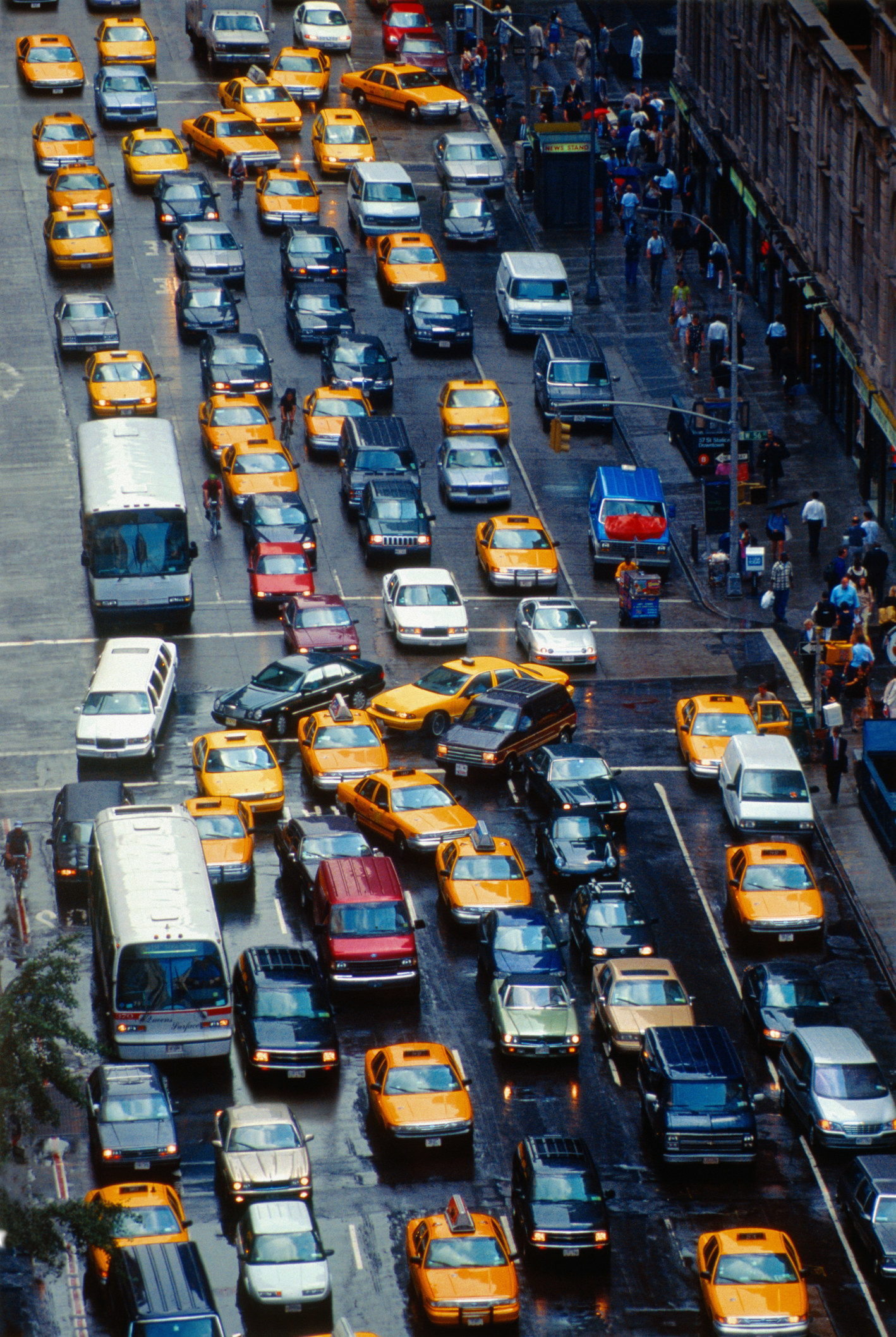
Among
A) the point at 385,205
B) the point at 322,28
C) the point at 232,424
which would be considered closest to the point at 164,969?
the point at 232,424

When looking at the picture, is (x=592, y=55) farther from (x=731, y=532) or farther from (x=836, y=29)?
(x=731, y=532)

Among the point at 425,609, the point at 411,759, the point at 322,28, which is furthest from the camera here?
the point at 322,28

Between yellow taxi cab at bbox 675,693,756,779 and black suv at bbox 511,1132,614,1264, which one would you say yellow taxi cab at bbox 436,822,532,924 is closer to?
yellow taxi cab at bbox 675,693,756,779

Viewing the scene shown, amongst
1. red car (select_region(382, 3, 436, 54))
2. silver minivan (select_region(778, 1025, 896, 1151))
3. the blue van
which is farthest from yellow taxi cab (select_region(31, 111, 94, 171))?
silver minivan (select_region(778, 1025, 896, 1151))

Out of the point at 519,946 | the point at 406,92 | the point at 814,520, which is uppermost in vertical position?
the point at 519,946

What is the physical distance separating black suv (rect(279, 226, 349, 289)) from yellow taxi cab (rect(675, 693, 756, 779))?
26363 mm

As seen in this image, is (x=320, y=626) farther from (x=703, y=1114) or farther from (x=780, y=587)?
(x=703, y=1114)

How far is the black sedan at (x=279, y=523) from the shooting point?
6381 centimetres

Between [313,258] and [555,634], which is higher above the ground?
[313,258]

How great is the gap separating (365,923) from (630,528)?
20154 mm

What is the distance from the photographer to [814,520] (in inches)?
2549

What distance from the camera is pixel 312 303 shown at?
7562 cm

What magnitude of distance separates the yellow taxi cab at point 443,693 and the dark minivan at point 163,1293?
67.7ft

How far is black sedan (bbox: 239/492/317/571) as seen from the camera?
2512 inches
